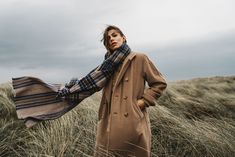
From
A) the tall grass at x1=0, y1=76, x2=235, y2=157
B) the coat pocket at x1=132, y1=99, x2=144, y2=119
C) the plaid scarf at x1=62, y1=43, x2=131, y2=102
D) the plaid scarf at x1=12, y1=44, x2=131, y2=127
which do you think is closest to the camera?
the coat pocket at x1=132, y1=99, x2=144, y2=119

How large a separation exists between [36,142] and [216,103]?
21.1ft

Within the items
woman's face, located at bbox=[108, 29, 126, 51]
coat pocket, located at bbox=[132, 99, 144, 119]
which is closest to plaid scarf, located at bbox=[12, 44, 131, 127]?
woman's face, located at bbox=[108, 29, 126, 51]

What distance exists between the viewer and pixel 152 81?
4074 millimetres

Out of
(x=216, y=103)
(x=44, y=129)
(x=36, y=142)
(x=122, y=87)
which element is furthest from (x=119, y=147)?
(x=216, y=103)

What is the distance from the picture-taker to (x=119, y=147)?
4066 millimetres

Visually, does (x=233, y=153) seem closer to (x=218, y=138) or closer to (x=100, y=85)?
(x=218, y=138)

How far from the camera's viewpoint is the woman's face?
13.6 feet

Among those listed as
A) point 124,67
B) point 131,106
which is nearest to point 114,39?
point 124,67

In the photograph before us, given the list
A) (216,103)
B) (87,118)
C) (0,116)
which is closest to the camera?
(87,118)

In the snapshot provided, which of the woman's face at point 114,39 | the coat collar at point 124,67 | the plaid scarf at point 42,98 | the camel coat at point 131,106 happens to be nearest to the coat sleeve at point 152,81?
the camel coat at point 131,106

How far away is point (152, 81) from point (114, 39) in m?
0.52

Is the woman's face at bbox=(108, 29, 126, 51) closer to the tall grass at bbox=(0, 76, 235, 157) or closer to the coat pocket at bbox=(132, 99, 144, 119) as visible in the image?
the coat pocket at bbox=(132, 99, 144, 119)

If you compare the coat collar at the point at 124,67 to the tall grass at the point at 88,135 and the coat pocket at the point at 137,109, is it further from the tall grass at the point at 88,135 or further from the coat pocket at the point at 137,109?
the tall grass at the point at 88,135

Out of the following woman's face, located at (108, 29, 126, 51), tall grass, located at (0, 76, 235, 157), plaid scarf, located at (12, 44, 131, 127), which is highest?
woman's face, located at (108, 29, 126, 51)
